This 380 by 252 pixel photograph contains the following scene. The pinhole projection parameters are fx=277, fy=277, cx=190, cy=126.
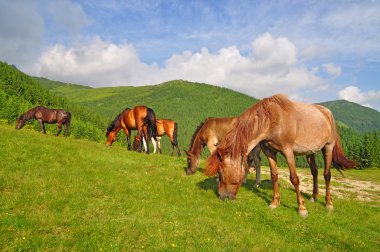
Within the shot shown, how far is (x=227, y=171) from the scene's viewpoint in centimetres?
988

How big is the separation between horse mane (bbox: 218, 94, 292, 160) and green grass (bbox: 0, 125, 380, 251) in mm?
2082

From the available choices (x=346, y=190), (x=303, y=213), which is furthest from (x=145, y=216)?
(x=346, y=190)

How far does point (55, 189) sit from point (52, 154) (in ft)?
18.9

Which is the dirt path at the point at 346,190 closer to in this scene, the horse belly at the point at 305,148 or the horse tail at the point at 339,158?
the horse tail at the point at 339,158

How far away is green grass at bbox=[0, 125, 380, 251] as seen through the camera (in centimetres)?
668

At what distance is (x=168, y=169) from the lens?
16672 millimetres

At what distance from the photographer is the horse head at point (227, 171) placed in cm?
982

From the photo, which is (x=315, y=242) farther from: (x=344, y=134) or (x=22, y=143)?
(x=344, y=134)

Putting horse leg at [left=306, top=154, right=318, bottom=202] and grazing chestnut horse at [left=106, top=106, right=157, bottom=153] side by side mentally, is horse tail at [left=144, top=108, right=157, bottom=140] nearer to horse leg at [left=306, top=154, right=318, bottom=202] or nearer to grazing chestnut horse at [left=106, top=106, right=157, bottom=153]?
grazing chestnut horse at [left=106, top=106, right=157, bottom=153]

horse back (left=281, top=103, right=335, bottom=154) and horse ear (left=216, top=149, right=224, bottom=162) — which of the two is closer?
horse ear (left=216, top=149, right=224, bottom=162)

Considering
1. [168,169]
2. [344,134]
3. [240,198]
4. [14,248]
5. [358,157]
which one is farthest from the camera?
[344,134]

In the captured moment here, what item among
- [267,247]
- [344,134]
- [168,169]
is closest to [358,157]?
[344,134]

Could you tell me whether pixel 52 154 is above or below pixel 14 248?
above

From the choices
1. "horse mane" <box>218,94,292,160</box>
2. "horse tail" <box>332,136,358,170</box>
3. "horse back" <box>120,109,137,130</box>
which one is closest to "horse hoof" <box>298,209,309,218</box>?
"horse mane" <box>218,94,292,160</box>
